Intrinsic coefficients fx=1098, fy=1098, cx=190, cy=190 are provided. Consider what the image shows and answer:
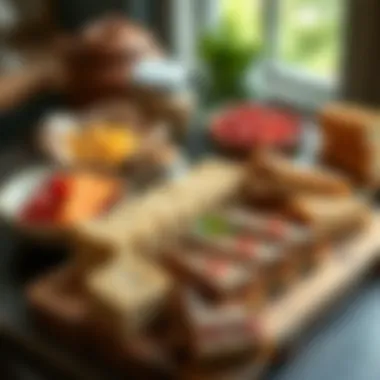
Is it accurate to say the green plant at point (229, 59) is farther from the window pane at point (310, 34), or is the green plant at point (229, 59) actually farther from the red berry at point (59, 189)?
the red berry at point (59, 189)

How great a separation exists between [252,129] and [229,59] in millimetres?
136

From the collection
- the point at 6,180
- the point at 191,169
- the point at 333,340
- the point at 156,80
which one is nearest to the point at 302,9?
the point at 156,80

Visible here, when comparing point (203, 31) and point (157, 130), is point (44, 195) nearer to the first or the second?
point (157, 130)

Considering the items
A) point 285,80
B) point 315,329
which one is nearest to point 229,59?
point 285,80

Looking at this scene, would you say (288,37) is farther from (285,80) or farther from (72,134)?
(72,134)

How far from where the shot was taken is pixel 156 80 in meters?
1.30

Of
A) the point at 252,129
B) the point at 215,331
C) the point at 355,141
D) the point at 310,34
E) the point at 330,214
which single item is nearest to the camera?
the point at 215,331

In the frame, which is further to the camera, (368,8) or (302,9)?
(302,9)

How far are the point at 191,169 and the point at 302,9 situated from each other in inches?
14.9

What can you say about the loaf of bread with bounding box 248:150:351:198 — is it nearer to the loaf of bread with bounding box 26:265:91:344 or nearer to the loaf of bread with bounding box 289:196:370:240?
the loaf of bread with bounding box 289:196:370:240

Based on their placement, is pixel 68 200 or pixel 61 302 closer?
pixel 61 302

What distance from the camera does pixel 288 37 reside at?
Answer: 148cm

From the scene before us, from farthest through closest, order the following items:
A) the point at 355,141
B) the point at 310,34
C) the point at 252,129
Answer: the point at 310,34, the point at 252,129, the point at 355,141

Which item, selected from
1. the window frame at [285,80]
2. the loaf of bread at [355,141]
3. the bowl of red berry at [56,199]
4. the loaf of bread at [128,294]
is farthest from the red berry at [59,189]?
the window frame at [285,80]
